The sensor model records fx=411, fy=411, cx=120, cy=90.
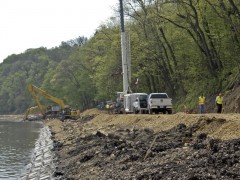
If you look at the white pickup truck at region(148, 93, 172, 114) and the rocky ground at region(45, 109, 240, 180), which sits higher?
the white pickup truck at region(148, 93, 172, 114)

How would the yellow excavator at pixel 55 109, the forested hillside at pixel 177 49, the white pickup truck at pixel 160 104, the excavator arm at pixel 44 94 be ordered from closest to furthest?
the forested hillside at pixel 177 49 < the white pickup truck at pixel 160 104 < the yellow excavator at pixel 55 109 < the excavator arm at pixel 44 94

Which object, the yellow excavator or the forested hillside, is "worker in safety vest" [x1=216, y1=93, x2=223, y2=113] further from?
the yellow excavator

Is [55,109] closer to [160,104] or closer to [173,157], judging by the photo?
[160,104]

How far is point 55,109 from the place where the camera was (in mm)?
77938

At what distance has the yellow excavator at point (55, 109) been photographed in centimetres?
6347

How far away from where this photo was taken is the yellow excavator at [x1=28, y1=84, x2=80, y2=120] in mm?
63475

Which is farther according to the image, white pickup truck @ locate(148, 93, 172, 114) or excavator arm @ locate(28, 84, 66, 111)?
excavator arm @ locate(28, 84, 66, 111)

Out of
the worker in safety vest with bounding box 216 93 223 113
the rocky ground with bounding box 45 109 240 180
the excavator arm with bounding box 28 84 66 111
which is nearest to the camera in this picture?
the rocky ground with bounding box 45 109 240 180

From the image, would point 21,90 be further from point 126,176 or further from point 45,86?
point 126,176

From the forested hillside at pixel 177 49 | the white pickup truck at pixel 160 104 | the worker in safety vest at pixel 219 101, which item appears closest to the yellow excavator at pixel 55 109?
the forested hillside at pixel 177 49

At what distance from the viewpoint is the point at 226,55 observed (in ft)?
115

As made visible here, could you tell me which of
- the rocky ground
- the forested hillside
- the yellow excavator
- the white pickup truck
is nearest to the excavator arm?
the yellow excavator

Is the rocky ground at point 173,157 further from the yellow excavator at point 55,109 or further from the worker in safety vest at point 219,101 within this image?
the yellow excavator at point 55,109

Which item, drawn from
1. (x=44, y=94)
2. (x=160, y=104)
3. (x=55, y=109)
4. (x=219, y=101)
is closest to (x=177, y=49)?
(x=160, y=104)
